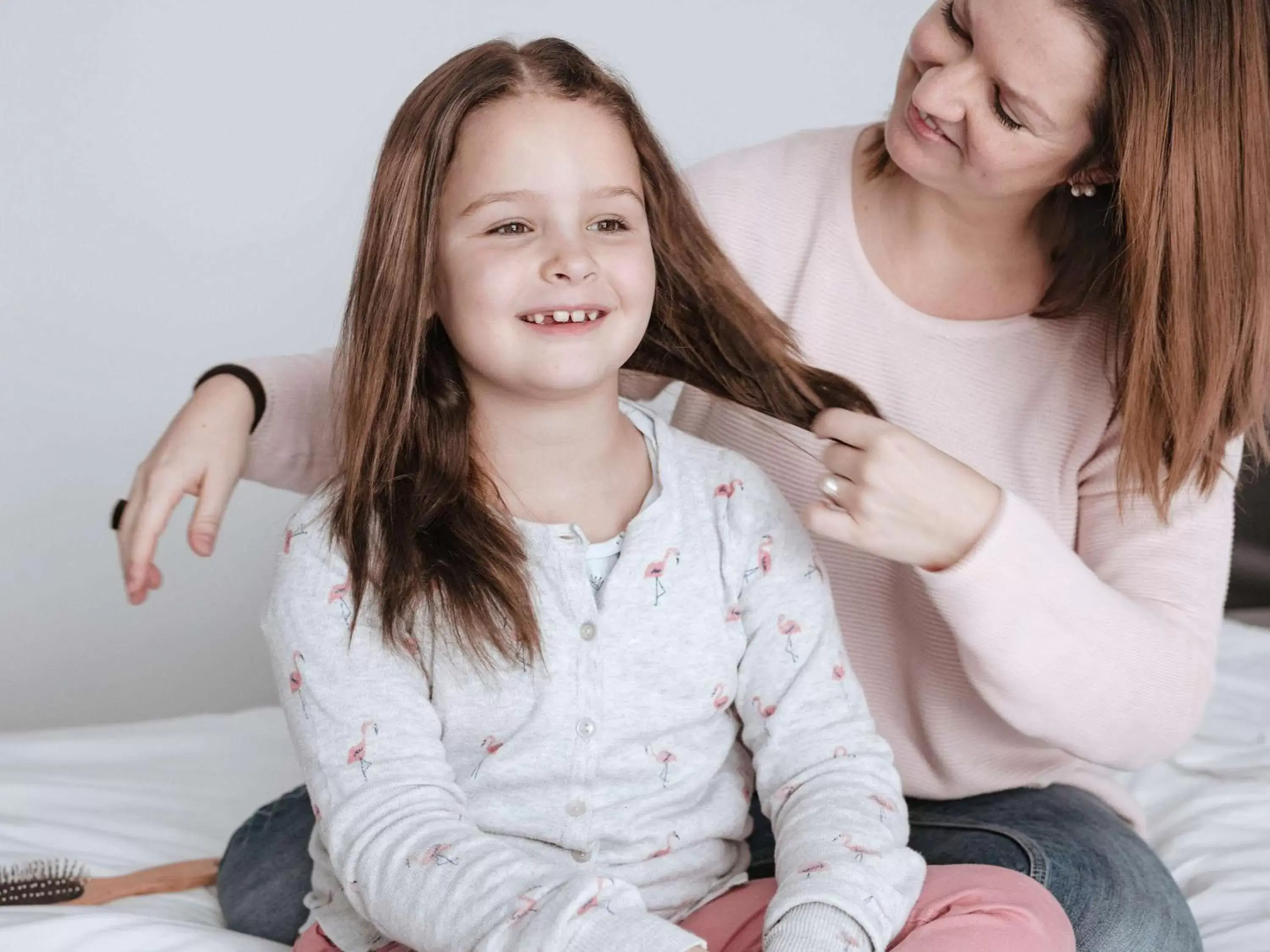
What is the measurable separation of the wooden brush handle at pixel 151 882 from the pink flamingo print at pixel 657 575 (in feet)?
1.99

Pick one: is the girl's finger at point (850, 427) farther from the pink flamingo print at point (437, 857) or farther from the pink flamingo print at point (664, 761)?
Result: the pink flamingo print at point (437, 857)

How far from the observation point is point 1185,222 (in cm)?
131

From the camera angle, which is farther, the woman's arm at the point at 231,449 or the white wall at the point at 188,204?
the white wall at the point at 188,204

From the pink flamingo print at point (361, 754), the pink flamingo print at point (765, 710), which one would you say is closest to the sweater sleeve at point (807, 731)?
the pink flamingo print at point (765, 710)

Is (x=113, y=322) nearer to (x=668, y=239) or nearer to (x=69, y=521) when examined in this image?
(x=69, y=521)

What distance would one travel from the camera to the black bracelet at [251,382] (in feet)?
4.64

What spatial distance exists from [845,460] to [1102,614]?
0.28 m

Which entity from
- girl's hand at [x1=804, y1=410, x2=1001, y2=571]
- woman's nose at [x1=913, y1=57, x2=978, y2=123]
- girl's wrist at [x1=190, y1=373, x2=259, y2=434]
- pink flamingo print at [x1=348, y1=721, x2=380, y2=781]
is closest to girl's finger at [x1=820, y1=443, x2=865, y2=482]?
girl's hand at [x1=804, y1=410, x2=1001, y2=571]

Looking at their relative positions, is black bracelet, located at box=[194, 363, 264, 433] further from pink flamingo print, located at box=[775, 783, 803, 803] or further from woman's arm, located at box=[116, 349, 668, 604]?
pink flamingo print, located at box=[775, 783, 803, 803]

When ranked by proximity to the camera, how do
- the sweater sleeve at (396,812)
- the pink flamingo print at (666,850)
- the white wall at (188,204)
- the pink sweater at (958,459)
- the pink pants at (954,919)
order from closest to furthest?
the sweater sleeve at (396,812)
the pink pants at (954,919)
the pink flamingo print at (666,850)
the pink sweater at (958,459)
the white wall at (188,204)

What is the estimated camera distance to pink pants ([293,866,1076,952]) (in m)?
1.15

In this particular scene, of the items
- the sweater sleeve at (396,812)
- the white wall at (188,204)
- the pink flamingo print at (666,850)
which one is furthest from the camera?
the white wall at (188,204)

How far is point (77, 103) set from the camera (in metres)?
2.25

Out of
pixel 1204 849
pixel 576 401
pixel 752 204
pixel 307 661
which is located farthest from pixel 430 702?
pixel 1204 849
